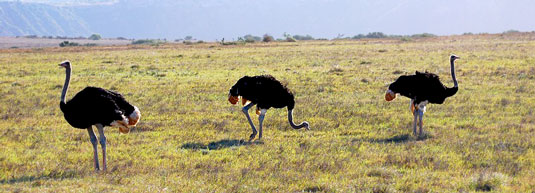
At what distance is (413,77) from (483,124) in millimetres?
2073

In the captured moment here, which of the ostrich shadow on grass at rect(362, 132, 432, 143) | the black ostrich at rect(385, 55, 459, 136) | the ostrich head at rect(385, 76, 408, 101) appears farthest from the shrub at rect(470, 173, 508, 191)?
the ostrich head at rect(385, 76, 408, 101)

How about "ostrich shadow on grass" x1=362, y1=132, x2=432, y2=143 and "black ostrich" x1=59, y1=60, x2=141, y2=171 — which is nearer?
"black ostrich" x1=59, y1=60, x2=141, y2=171

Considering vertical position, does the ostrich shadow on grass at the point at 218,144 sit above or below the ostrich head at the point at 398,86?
below

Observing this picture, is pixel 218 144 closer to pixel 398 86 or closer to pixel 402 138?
pixel 402 138

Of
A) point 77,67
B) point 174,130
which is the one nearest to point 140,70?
point 77,67

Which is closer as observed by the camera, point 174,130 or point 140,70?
point 174,130

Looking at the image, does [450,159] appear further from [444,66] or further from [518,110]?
[444,66]

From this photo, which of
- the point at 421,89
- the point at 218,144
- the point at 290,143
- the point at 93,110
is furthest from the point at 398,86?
Answer: the point at 93,110

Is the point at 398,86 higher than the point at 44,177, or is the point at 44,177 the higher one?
the point at 398,86

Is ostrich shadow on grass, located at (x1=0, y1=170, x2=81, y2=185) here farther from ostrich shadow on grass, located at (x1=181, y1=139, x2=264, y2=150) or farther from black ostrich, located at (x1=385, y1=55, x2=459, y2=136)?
black ostrich, located at (x1=385, y1=55, x2=459, y2=136)

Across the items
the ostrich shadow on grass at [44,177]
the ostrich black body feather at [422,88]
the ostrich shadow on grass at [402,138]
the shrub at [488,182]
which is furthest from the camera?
the ostrich black body feather at [422,88]

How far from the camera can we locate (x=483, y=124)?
1343 centimetres

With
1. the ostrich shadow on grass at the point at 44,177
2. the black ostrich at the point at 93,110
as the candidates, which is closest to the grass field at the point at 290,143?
the ostrich shadow on grass at the point at 44,177

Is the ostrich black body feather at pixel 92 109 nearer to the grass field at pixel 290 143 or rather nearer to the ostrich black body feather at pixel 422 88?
the grass field at pixel 290 143
